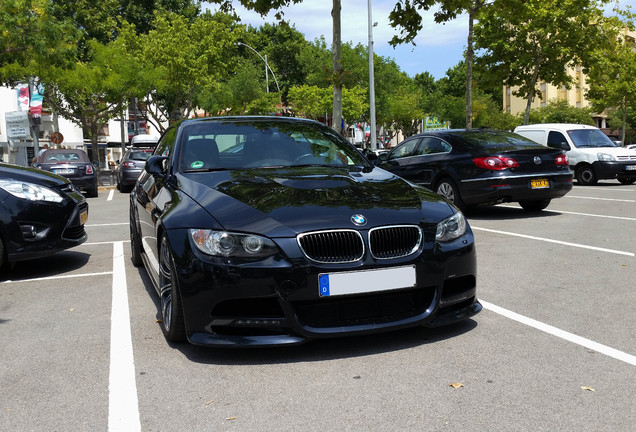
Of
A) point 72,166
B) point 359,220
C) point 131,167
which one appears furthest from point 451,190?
point 131,167

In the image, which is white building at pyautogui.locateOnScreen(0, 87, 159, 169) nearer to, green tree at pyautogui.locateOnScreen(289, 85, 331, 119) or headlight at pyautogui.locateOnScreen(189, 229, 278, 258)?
green tree at pyautogui.locateOnScreen(289, 85, 331, 119)

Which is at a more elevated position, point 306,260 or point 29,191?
point 29,191

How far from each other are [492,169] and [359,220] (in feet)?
22.4

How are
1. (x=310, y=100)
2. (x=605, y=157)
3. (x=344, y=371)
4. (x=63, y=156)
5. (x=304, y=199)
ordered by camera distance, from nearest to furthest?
(x=344, y=371) < (x=304, y=199) < (x=605, y=157) < (x=63, y=156) < (x=310, y=100)

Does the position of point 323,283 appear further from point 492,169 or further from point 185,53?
point 185,53

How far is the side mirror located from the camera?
4.96 metres

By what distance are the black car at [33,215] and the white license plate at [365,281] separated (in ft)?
13.2

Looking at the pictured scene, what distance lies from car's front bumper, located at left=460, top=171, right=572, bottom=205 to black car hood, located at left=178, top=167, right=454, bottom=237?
5.75 meters

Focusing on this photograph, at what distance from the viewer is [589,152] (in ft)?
57.5

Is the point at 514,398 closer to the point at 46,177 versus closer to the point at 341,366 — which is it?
the point at 341,366

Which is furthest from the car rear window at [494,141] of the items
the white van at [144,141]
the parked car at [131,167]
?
the white van at [144,141]

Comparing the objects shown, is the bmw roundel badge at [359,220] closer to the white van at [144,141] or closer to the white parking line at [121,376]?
the white parking line at [121,376]

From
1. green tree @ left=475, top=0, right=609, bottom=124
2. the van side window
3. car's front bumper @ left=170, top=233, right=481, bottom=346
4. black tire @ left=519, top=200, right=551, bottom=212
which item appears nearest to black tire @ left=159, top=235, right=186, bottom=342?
car's front bumper @ left=170, top=233, right=481, bottom=346

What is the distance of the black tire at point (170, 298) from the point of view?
3.79 meters
